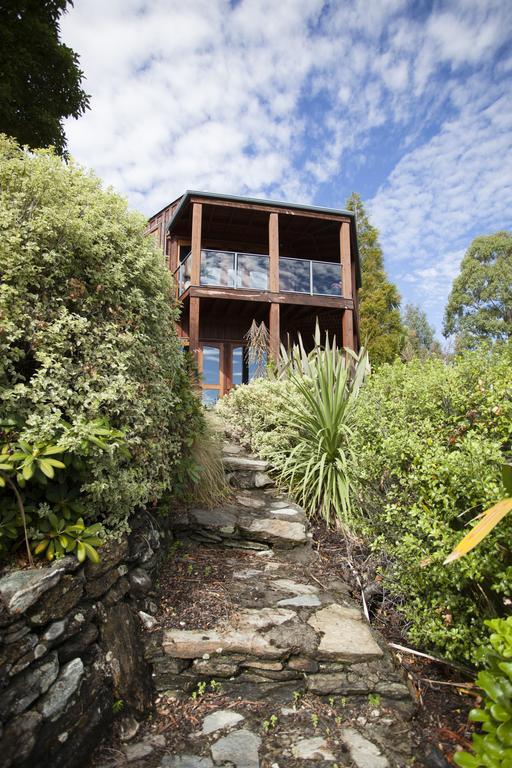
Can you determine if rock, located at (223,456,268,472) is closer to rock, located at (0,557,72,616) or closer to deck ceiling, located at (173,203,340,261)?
rock, located at (0,557,72,616)

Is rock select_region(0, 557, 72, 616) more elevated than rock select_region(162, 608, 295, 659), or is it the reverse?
rock select_region(0, 557, 72, 616)

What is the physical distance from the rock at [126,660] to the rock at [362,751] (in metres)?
0.91

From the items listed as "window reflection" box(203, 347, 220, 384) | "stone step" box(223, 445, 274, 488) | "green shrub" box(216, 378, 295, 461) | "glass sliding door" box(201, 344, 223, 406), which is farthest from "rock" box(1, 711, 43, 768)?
"window reflection" box(203, 347, 220, 384)

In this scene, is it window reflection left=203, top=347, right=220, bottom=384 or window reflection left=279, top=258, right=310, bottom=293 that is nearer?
window reflection left=279, top=258, right=310, bottom=293

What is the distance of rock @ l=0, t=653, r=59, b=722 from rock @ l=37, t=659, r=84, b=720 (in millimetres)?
34

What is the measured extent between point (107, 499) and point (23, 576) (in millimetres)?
493

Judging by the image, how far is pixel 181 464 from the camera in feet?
9.60

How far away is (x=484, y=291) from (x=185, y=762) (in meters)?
29.5

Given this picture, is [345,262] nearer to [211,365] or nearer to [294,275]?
[294,275]

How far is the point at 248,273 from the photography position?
407 inches

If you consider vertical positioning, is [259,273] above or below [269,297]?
above

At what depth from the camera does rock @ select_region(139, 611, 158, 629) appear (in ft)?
7.13

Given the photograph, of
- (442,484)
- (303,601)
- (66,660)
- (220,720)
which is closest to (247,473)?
(303,601)

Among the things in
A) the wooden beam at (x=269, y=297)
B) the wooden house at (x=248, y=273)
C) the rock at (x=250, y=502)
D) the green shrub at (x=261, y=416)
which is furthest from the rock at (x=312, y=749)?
the wooden beam at (x=269, y=297)
